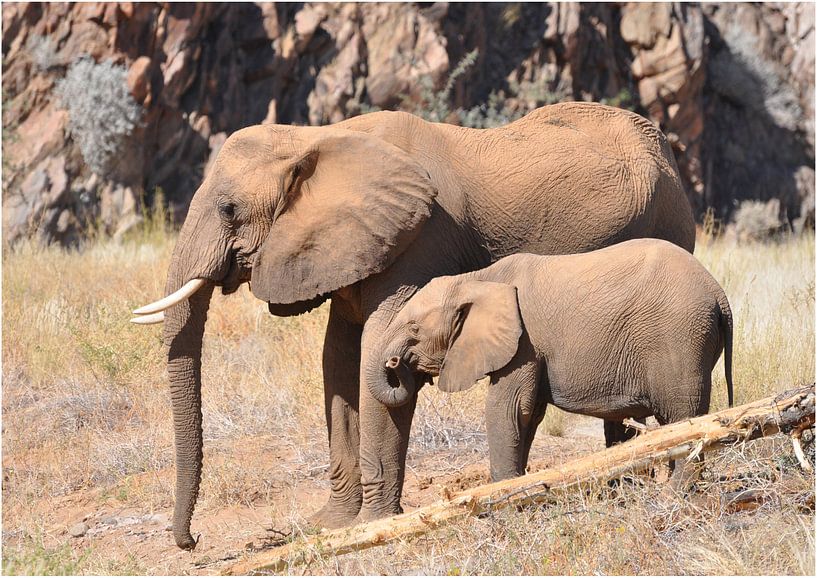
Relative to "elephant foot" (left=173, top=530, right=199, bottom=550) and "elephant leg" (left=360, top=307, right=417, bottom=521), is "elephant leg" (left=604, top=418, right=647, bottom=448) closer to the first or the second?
"elephant leg" (left=360, top=307, right=417, bottom=521)

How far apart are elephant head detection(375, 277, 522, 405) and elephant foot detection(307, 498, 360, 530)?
4.05 ft

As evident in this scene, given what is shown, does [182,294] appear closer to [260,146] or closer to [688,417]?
[260,146]

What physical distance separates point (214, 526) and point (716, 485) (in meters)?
2.85

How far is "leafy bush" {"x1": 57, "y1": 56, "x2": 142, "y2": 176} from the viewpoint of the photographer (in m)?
14.2

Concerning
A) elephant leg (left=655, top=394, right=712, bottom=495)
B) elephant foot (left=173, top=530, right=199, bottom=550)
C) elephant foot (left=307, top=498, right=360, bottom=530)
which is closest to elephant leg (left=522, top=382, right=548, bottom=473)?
elephant leg (left=655, top=394, right=712, bottom=495)

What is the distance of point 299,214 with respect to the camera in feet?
18.4

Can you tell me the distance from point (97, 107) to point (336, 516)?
9.14 metres

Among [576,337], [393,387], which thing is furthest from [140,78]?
[576,337]

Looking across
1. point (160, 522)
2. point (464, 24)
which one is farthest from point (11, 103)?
point (160, 522)

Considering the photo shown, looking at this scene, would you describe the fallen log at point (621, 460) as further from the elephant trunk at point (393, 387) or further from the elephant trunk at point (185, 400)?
the elephant trunk at point (185, 400)

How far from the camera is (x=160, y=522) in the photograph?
6.82 m

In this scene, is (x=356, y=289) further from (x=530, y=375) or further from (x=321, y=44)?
(x=321, y=44)

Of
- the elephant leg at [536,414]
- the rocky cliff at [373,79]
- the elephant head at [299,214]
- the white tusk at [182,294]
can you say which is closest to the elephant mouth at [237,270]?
the elephant head at [299,214]

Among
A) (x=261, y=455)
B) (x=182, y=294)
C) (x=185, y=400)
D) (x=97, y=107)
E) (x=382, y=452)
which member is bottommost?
(x=261, y=455)
